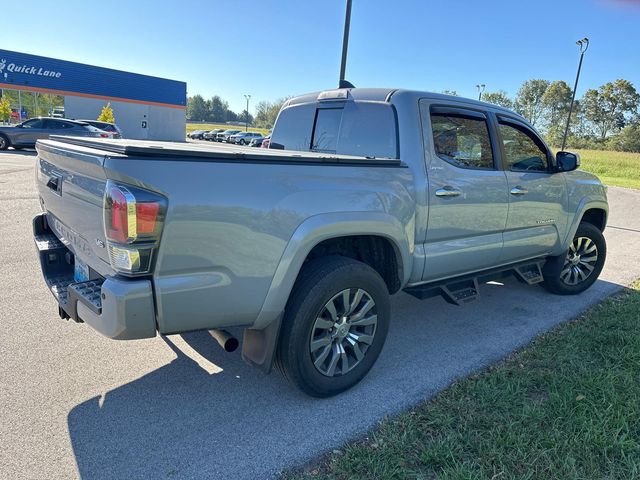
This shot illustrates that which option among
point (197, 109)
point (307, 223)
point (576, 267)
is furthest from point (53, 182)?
point (197, 109)

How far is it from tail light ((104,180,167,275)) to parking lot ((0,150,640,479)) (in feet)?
3.40

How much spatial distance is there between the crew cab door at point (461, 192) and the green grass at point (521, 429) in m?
0.91

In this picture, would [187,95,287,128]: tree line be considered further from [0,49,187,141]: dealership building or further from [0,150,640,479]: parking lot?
[0,150,640,479]: parking lot

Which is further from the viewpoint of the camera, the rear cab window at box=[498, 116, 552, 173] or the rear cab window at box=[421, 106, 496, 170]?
the rear cab window at box=[498, 116, 552, 173]


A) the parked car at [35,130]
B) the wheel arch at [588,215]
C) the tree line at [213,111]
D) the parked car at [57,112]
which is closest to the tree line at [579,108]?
the tree line at [213,111]

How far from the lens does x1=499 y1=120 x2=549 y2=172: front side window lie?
421 centimetres

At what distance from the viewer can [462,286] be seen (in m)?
3.95

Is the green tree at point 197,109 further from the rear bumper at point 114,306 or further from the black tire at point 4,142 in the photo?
the rear bumper at point 114,306

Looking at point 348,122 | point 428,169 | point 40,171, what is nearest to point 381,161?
point 428,169

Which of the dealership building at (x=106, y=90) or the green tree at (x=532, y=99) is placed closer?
the dealership building at (x=106, y=90)

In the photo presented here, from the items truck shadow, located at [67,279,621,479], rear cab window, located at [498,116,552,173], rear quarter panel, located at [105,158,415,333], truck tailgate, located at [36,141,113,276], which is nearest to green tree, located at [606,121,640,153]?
rear cab window, located at [498,116,552,173]

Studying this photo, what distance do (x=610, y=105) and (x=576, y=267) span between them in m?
95.6

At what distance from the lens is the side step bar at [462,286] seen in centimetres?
368

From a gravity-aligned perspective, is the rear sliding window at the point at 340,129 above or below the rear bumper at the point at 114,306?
above
